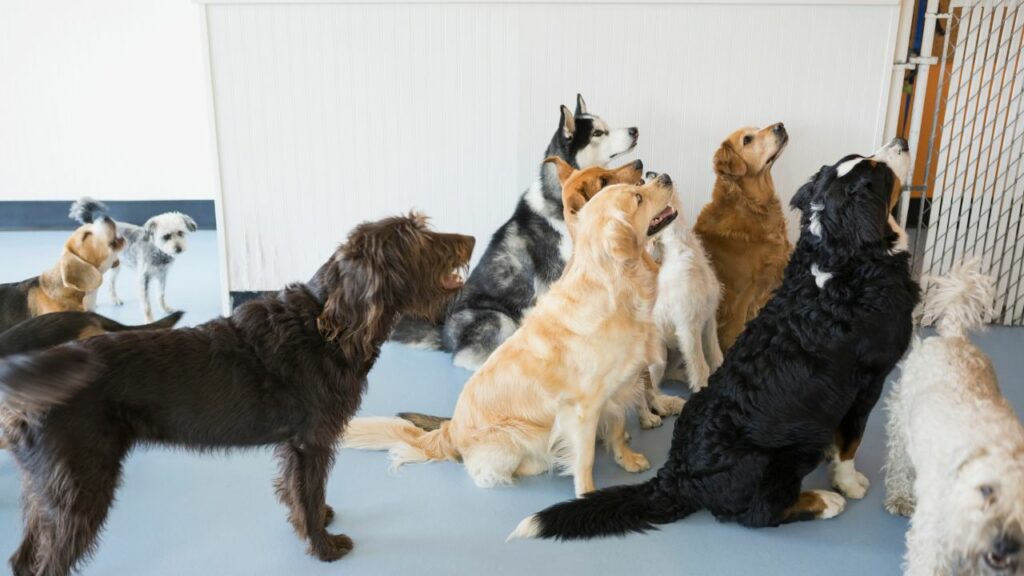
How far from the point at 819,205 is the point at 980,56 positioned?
7.92ft

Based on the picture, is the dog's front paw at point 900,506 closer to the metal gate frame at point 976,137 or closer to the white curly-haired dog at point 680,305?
the white curly-haired dog at point 680,305

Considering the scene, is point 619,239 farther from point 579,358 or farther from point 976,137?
point 976,137

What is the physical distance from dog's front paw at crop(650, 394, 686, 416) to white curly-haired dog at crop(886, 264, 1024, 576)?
934 millimetres

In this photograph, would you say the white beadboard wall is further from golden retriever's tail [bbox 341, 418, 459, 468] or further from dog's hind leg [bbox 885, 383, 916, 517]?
dog's hind leg [bbox 885, 383, 916, 517]

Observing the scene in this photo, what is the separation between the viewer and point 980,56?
385 cm

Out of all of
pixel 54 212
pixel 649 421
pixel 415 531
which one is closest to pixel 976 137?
pixel 649 421

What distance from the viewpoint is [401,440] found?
2744 mm

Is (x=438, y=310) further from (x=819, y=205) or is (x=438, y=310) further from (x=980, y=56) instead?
(x=980, y=56)

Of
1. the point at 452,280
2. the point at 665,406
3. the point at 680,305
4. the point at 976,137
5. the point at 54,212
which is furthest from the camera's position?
the point at 54,212

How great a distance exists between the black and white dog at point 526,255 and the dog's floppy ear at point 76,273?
172 centimetres

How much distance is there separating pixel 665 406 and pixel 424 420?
1102 millimetres

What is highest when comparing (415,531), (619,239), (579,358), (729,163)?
(729,163)

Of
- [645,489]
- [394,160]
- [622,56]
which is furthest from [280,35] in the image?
[645,489]

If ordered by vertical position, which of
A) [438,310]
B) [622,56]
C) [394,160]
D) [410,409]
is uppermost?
[622,56]
